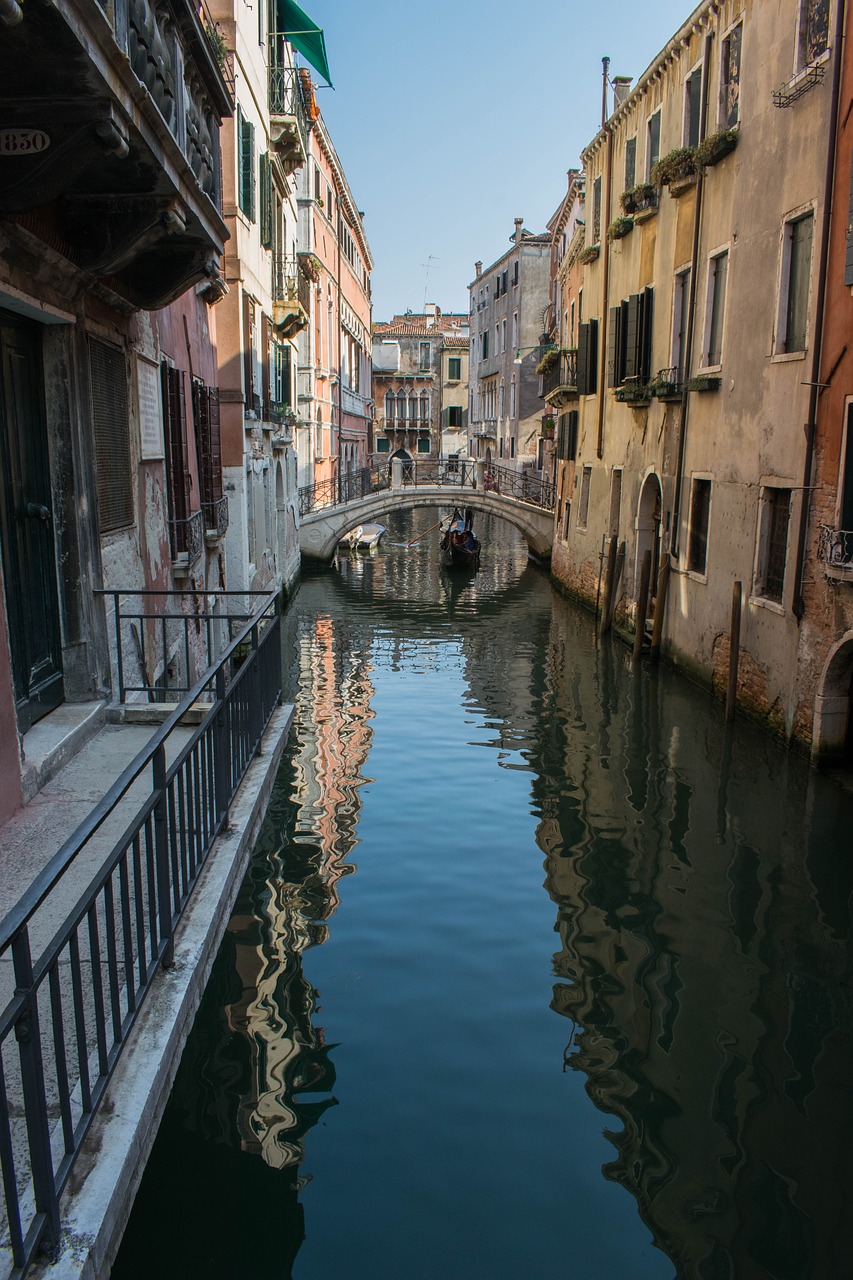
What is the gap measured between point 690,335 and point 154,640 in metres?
9.34

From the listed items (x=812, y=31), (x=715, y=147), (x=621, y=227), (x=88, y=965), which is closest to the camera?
(x=88, y=965)

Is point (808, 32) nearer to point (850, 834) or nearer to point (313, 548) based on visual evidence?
point (850, 834)

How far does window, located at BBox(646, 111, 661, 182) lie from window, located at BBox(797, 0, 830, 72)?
5652 mm

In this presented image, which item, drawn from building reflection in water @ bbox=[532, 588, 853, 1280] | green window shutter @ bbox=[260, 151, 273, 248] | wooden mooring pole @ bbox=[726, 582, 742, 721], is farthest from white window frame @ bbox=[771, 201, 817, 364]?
green window shutter @ bbox=[260, 151, 273, 248]

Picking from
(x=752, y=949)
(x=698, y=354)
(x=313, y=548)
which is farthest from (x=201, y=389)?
(x=313, y=548)

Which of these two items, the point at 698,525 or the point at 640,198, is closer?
the point at 698,525

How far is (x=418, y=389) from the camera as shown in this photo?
63156 mm

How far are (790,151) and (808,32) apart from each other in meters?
1.13

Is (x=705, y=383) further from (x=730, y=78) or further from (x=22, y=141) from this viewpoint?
(x=22, y=141)

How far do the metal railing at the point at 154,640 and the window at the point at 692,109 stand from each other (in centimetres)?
1000

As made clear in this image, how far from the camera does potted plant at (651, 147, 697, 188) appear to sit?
1349 centimetres

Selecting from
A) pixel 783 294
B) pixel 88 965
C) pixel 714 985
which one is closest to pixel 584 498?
pixel 783 294

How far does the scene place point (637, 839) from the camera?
8117 mm

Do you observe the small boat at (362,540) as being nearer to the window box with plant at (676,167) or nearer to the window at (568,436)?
the window at (568,436)
